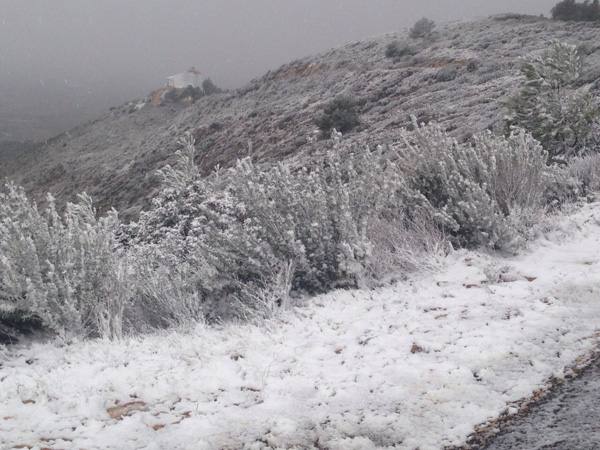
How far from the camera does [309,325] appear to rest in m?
3.61

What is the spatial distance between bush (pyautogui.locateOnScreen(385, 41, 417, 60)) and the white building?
3301 centimetres

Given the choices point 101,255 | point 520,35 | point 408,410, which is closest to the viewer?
point 408,410

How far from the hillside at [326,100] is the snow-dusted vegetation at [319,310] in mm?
5535

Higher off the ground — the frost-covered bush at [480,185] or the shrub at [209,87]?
the shrub at [209,87]

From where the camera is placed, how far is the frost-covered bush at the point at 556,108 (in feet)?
23.0

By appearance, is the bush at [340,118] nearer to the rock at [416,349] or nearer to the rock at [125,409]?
the rock at [416,349]

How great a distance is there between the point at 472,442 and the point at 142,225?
7310 mm

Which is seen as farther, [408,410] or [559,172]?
[559,172]

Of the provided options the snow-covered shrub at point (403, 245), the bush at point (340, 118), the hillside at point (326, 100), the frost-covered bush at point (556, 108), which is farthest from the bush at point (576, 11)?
the snow-covered shrub at point (403, 245)

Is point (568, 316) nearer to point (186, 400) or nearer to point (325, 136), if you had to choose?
point (186, 400)

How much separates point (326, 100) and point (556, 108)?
1395 cm

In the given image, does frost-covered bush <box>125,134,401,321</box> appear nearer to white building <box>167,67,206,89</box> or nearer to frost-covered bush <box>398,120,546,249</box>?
frost-covered bush <box>398,120,546,249</box>

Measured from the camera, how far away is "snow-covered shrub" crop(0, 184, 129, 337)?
384 cm

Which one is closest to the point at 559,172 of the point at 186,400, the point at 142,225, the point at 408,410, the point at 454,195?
the point at 454,195
